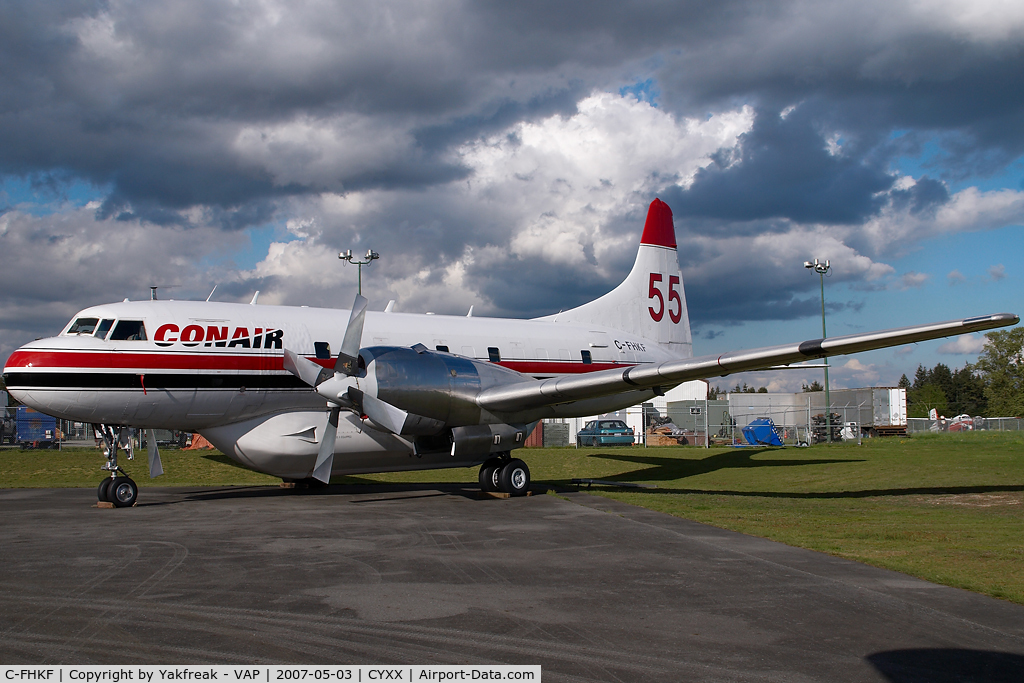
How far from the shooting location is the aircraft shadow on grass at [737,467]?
57.1 ft

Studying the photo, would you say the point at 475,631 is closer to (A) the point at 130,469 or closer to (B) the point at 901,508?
(B) the point at 901,508

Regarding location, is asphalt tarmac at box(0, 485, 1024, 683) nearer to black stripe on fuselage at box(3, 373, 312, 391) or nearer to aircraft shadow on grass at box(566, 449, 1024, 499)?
black stripe on fuselage at box(3, 373, 312, 391)

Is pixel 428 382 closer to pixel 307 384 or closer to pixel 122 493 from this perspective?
pixel 307 384

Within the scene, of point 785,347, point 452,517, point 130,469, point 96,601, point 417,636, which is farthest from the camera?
point 130,469

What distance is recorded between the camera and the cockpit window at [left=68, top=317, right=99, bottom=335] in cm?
1530

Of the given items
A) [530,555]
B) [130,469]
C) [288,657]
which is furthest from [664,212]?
[288,657]

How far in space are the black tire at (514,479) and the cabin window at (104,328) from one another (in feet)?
30.2

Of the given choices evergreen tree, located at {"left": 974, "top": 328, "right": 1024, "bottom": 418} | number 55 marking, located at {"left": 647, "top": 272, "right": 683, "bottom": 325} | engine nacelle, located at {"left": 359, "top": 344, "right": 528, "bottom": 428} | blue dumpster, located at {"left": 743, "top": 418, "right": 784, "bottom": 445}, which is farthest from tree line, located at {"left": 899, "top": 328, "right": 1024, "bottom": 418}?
engine nacelle, located at {"left": 359, "top": 344, "right": 528, "bottom": 428}

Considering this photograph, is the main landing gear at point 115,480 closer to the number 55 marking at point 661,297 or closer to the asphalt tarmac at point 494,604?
the asphalt tarmac at point 494,604

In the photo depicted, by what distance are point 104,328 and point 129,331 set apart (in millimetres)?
487

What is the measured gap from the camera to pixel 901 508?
15.1 meters

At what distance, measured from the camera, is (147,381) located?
50.4ft

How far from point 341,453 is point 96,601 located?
32.3ft

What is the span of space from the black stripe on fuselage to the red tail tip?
46.0 feet
